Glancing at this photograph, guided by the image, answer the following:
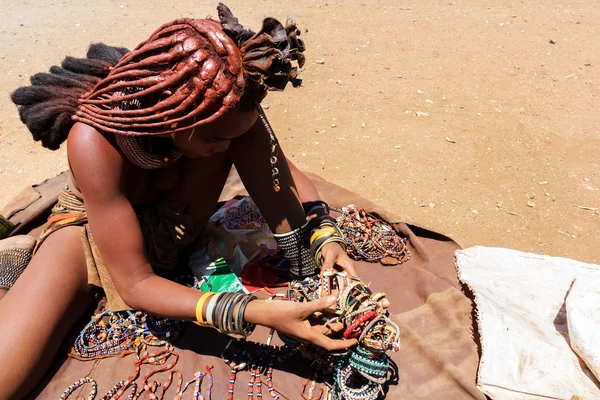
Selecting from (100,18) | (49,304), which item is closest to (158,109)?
(49,304)

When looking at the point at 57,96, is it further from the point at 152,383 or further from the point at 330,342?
the point at 330,342

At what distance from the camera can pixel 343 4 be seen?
817cm

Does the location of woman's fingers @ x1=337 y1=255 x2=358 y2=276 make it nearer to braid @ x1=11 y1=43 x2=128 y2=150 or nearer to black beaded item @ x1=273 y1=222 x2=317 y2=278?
black beaded item @ x1=273 y1=222 x2=317 y2=278

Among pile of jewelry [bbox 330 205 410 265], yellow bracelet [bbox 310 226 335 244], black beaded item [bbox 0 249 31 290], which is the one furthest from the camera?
pile of jewelry [bbox 330 205 410 265]

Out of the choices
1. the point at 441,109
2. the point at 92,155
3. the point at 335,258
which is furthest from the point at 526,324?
the point at 441,109

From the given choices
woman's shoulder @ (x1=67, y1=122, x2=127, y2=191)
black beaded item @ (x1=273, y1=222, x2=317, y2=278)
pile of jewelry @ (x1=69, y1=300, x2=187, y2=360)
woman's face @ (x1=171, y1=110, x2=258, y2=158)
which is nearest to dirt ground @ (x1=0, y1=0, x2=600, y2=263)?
black beaded item @ (x1=273, y1=222, x2=317, y2=278)

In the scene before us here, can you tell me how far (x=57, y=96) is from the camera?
76.3 inches

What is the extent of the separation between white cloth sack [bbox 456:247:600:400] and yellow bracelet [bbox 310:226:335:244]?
3.12 feet

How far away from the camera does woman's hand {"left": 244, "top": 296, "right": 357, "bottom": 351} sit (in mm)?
1848

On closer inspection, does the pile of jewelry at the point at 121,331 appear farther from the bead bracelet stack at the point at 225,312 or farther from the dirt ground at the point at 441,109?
the dirt ground at the point at 441,109

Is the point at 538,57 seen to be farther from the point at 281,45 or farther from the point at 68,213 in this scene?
the point at 68,213

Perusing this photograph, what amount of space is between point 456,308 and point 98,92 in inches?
85.9

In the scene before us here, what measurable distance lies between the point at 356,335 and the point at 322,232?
660 mm

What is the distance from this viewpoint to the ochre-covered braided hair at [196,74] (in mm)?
1610
